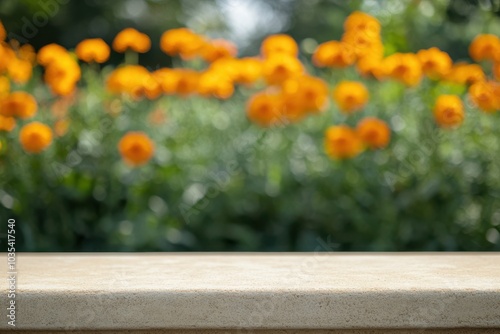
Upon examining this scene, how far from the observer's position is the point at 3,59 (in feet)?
11.0

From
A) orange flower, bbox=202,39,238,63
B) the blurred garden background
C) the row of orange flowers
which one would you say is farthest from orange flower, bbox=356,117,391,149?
orange flower, bbox=202,39,238,63

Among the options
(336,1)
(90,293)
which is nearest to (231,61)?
(90,293)

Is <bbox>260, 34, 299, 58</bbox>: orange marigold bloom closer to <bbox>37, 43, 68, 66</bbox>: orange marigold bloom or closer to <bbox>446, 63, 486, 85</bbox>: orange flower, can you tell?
<bbox>446, 63, 486, 85</bbox>: orange flower

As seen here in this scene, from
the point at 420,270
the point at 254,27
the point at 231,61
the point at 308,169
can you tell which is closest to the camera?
the point at 420,270

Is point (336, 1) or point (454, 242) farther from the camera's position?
point (336, 1)

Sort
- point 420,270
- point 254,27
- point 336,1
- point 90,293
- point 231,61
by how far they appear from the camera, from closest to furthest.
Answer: point 90,293 → point 420,270 → point 231,61 → point 336,1 → point 254,27

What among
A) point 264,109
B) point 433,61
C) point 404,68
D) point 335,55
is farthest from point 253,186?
point 433,61

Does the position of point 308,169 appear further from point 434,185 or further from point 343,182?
point 434,185

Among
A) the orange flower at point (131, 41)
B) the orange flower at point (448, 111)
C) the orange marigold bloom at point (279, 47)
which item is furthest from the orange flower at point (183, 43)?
the orange flower at point (448, 111)

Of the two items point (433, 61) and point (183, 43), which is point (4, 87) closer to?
point (183, 43)

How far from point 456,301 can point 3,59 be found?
2604 mm

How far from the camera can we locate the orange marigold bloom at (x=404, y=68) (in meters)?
3.34

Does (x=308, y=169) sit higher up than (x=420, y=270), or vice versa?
(x=420, y=270)

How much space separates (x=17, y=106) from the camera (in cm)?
324
